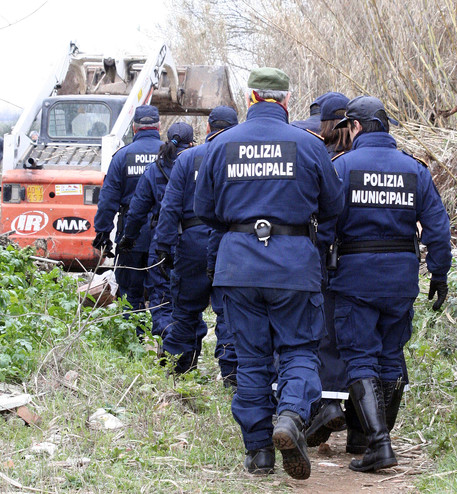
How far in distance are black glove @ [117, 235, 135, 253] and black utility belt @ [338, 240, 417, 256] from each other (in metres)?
3.00

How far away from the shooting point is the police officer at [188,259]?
20.3 feet

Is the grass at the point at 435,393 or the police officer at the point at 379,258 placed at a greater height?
the police officer at the point at 379,258

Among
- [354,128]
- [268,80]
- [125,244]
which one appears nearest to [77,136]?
[125,244]

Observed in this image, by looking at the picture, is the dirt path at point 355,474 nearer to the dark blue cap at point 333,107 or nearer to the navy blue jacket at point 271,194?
the navy blue jacket at point 271,194

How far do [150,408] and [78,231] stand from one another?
15.6ft

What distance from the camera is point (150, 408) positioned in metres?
4.98

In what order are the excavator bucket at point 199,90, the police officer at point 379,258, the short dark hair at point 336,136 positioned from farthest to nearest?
the excavator bucket at point 199,90 → the short dark hair at point 336,136 → the police officer at point 379,258

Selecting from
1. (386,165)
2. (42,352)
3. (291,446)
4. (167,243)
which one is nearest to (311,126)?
(167,243)

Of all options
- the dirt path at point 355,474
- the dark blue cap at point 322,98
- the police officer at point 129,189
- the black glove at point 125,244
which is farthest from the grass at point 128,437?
the dark blue cap at point 322,98

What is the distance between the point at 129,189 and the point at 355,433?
3505mm

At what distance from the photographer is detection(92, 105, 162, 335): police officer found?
7.57 meters

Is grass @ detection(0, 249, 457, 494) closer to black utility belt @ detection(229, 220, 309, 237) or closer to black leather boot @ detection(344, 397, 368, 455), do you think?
black leather boot @ detection(344, 397, 368, 455)

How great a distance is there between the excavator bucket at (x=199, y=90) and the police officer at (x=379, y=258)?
26.0 ft

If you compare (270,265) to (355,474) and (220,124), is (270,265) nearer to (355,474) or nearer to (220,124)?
(355,474)
